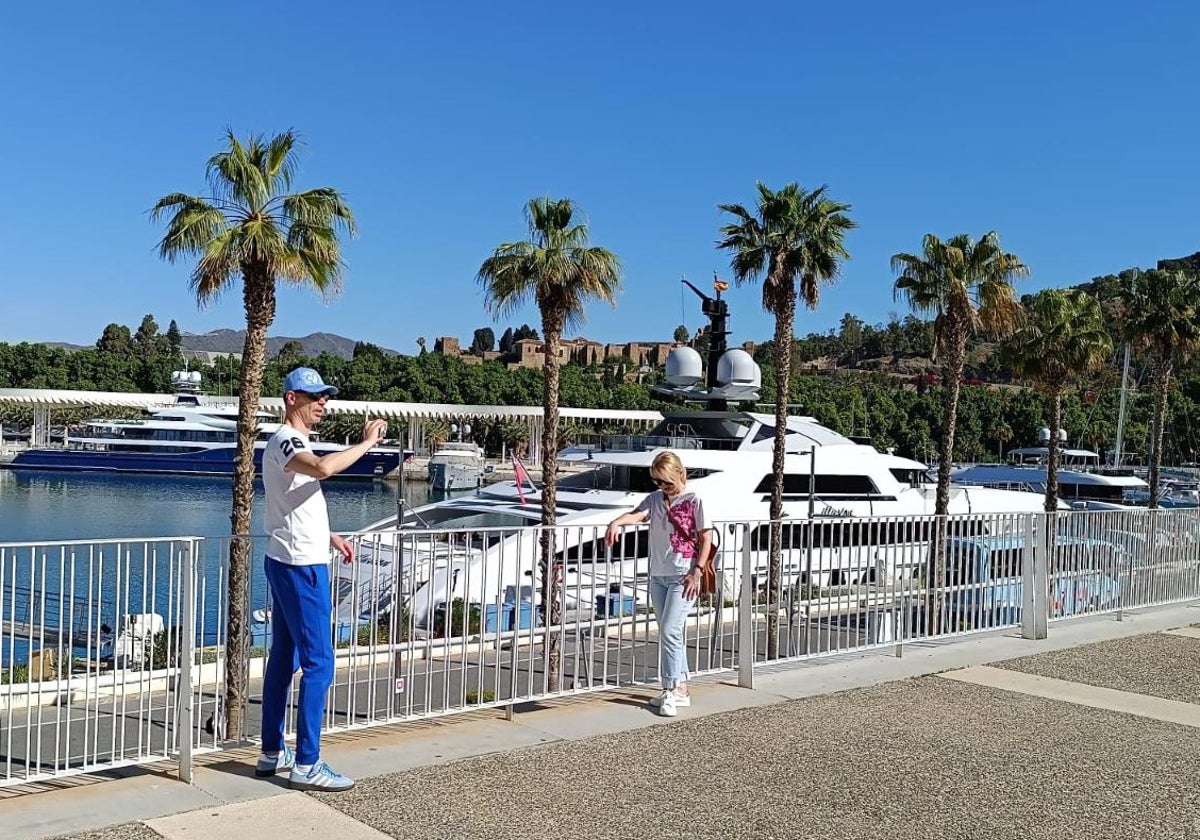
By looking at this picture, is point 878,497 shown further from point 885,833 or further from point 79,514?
point 79,514

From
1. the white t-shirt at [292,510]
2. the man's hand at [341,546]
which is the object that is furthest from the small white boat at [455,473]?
the white t-shirt at [292,510]

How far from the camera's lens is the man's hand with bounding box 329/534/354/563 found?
21.3ft

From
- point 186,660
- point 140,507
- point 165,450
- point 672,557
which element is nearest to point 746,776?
point 672,557

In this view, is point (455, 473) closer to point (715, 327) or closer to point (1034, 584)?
point (715, 327)

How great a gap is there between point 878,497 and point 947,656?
22.9 meters

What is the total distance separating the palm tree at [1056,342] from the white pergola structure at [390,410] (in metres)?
65.0

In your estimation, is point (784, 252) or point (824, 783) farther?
point (784, 252)

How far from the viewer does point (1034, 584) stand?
11.9 metres

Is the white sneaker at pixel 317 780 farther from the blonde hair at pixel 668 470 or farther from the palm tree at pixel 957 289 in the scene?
the palm tree at pixel 957 289

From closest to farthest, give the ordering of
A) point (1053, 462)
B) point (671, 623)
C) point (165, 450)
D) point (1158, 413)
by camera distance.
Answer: point (671, 623), point (1053, 462), point (1158, 413), point (165, 450)

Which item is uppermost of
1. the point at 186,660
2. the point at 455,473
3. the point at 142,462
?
the point at 186,660

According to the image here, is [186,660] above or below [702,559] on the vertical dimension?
below

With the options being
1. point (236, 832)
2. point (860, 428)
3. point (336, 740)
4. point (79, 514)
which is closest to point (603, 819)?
point (236, 832)

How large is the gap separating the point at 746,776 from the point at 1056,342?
34.9 metres
